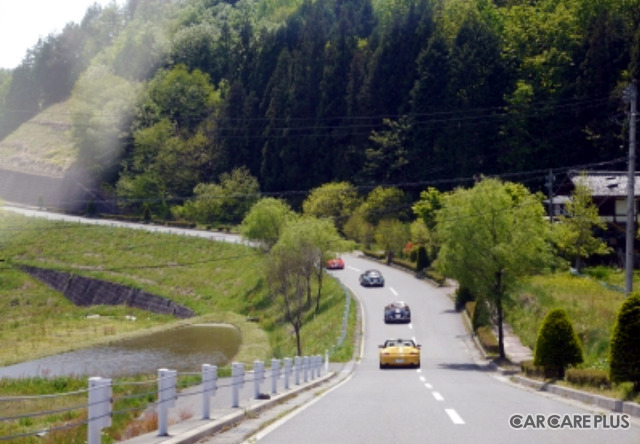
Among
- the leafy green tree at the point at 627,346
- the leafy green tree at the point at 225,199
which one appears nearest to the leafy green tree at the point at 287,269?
the leafy green tree at the point at 627,346

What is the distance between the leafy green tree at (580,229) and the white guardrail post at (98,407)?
170 ft

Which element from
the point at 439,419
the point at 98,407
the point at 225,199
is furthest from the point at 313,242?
the point at 98,407

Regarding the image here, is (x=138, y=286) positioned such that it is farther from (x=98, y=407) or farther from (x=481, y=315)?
(x=98, y=407)

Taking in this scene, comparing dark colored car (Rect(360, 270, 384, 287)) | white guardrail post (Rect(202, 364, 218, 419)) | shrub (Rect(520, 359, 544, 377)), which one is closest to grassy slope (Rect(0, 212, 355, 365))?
dark colored car (Rect(360, 270, 384, 287))

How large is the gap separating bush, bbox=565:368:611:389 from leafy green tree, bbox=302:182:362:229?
61.1m

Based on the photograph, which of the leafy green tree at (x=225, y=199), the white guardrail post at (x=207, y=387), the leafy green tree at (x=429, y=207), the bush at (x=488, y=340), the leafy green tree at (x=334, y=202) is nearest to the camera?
the white guardrail post at (x=207, y=387)

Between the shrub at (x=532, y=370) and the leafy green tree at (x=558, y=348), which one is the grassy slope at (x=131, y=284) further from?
the leafy green tree at (x=558, y=348)

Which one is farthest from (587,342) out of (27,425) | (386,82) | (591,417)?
(386,82)

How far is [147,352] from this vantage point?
158ft

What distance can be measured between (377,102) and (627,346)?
77.0 metres

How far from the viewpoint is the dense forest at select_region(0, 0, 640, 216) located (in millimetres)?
80750

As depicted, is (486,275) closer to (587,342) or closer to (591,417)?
(587,342)

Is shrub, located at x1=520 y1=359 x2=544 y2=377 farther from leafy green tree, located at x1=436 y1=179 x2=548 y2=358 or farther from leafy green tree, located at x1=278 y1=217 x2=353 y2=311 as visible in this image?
leafy green tree, located at x1=278 y1=217 x2=353 y2=311

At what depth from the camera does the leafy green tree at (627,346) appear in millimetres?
16703
